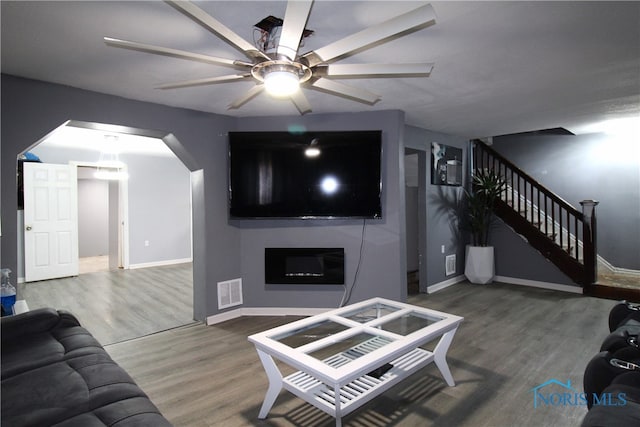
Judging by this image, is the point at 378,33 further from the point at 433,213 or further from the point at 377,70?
the point at 433,213

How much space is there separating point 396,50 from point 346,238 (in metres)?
2.18

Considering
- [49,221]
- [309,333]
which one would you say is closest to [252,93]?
[309,333]

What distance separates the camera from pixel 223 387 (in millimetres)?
2400

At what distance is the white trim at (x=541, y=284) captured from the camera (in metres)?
4.84

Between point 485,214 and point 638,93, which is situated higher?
point 638,93

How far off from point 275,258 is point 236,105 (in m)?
2.00

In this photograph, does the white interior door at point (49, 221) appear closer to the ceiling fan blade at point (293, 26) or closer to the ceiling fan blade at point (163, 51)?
the ceiling fan blade at point (163, 51)

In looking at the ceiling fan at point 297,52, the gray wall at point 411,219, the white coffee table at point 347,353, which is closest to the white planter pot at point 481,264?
the gray wall at point 411,219

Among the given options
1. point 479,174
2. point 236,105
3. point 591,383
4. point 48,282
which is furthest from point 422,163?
point 48,282

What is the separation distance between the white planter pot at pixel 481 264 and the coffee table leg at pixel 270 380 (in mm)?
4327

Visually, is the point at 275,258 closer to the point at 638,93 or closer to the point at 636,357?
the point at 636,357

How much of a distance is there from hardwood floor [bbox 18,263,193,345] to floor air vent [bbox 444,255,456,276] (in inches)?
147

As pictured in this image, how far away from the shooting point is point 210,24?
132 centimetres

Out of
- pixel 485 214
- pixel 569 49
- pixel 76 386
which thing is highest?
pixel 569 49
